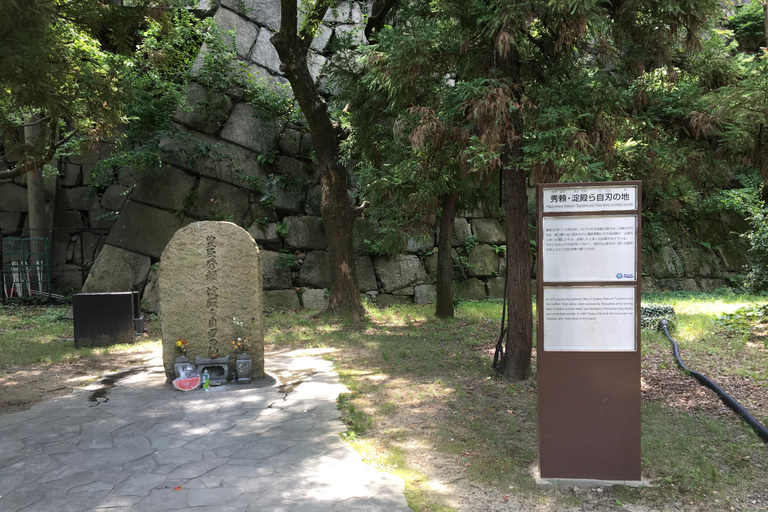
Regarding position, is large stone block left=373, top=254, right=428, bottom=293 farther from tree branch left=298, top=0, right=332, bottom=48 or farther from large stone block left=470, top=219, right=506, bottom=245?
tree branch left=298, top=0, right=332, bottom=48

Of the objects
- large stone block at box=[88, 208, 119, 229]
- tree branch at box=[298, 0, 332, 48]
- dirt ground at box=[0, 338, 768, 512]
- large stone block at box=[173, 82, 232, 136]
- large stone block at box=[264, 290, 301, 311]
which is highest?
tree branch at box=[298, 0, 332, 48]

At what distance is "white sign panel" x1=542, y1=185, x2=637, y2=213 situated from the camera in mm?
3588

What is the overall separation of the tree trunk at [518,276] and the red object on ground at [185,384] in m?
3.60

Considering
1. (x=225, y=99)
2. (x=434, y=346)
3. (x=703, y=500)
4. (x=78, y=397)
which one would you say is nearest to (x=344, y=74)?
(x=225, y=99)

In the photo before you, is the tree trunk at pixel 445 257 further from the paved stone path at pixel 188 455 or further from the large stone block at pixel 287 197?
the paved stone path at pixel 188 455

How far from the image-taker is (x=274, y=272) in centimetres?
1266

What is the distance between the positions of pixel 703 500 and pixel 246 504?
2882 millimetres

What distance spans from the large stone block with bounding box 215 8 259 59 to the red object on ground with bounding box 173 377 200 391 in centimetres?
1099

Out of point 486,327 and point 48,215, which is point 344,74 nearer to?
point 486,327

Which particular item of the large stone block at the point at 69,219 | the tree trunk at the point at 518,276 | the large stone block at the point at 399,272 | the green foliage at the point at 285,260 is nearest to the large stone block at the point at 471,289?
the large stone block at the point at 399,272

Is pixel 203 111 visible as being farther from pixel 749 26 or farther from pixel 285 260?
pixel 749 26

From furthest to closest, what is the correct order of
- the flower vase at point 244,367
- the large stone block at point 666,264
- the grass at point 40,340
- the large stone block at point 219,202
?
the large stone block at point 666,264, the large stone block at point 219,202, the grass at point 40,340, the flower vase at point 244,367

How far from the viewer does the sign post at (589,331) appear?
3582mm

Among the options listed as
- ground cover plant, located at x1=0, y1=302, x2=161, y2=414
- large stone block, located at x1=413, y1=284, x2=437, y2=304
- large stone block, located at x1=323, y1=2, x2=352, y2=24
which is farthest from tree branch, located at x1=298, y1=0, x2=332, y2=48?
ground cover plant, located at x1=0, y1=302, x2=161, y2=414
